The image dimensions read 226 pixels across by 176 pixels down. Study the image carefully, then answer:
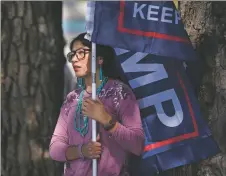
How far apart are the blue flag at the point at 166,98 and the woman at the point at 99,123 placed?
6.1 inches

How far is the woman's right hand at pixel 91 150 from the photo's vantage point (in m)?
3.45

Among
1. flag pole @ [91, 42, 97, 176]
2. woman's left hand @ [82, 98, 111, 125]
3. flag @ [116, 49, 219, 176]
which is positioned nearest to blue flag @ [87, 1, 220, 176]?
flag @ [116, 49, 219, 176]

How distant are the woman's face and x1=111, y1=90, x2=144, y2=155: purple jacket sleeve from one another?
273mm

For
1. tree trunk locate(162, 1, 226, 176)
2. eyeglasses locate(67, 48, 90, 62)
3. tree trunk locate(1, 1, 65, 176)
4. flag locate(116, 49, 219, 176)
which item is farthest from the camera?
tree trunk locate(1, 1, 65, 176)

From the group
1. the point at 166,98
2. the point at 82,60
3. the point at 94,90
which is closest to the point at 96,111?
the point at 94,90

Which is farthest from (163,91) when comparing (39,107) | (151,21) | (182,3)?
(39,107)

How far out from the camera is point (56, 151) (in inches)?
142

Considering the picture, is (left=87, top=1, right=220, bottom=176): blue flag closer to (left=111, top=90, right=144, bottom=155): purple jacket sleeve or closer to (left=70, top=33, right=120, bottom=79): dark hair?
(left=70, top=33, right=120, bottom=79): dark hair

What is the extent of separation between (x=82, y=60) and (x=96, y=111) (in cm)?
34

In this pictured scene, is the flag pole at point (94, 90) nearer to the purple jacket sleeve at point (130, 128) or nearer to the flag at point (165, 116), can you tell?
the purple jacket sleeve at point (130, 128)

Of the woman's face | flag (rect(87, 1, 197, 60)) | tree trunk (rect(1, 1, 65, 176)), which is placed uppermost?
flag (rect(87, 1, 197, 60))

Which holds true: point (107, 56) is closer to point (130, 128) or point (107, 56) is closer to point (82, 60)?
point (82, 60)

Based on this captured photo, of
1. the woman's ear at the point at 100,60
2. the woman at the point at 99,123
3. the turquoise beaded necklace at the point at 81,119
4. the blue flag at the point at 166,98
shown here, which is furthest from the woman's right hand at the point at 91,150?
the woman's ear at the point at 100,60

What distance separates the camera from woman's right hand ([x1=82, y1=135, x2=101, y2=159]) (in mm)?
3453
